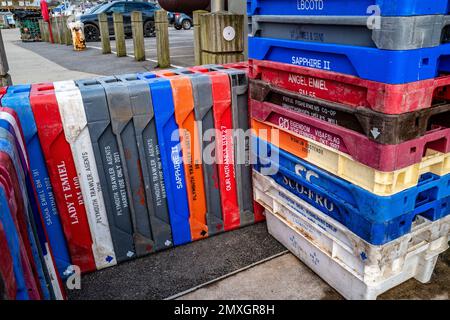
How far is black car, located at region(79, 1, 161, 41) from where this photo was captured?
1892 centimetres

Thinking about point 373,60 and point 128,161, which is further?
point 128,161

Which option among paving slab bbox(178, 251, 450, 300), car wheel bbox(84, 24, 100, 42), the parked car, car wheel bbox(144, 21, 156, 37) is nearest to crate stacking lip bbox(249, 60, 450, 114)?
paving slab bbox(178, 251, 450, 300)

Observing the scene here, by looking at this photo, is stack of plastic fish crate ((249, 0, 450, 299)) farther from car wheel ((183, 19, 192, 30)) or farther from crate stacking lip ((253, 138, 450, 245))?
car wheel ((183, 19, 192, 30))

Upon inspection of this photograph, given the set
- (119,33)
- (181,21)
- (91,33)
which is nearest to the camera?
(119,33)

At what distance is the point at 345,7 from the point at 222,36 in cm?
261

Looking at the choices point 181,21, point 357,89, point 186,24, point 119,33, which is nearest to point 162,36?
point 119,33

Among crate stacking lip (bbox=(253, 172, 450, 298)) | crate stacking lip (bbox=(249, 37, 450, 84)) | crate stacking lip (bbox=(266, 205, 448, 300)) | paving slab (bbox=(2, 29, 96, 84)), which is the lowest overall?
crate stacking lip (bbox=(266, 205, 448, 300))

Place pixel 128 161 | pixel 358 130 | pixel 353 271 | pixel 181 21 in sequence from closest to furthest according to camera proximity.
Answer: pixel 358 130, pixel 353 271, pixel 128 161, pixel 181 21

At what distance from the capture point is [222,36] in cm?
462

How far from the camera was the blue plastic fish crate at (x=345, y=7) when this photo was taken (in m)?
1.87

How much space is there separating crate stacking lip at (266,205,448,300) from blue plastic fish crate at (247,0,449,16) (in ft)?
5.05

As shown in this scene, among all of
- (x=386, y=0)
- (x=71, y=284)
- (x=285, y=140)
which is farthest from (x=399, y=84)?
(x=71, y=284)

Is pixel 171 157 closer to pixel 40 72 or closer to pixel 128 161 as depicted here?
pixel 128 161

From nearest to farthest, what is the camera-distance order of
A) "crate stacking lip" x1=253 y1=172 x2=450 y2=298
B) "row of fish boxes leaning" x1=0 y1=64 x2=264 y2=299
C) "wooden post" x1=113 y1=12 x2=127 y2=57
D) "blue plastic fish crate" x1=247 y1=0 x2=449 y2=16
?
"blue plastic fish crate" x1=247 y1=0 x2=449 y2=16, "crate stacking lip" x1=253 y1=172 x2=450 y2=298, "row of fish boxes leaning" x1=0 y1=64 x2=264 y2=299, "wooden post" x1=113 y1=12 x2=127 y2=57
